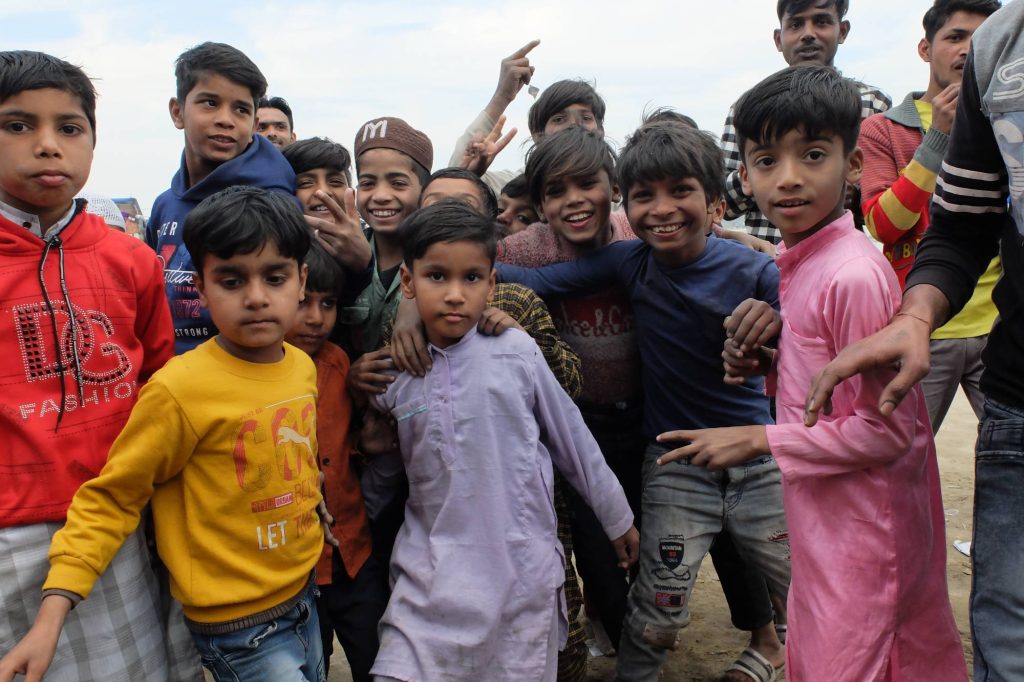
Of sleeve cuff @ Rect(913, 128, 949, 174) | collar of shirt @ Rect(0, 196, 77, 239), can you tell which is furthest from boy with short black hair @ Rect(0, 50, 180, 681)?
sleeve cuff @ Rect(913, 128, 949, 174)

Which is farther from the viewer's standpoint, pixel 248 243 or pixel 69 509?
pixel 248 243

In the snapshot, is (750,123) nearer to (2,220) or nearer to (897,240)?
(897,240)

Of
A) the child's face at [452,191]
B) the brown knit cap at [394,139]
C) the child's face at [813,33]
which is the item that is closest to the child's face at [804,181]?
the child's face at [452,191]

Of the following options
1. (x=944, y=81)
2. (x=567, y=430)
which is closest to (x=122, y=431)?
(x=567, y=430)

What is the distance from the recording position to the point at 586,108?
12.4 ft

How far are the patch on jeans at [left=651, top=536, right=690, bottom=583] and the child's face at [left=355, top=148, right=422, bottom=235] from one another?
4.72ft

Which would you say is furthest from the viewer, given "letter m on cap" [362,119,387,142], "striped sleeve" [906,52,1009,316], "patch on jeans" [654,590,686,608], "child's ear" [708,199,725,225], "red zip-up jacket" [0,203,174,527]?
"letter m on cap" [362,119,387,142]

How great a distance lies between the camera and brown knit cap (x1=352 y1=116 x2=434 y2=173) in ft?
9.48

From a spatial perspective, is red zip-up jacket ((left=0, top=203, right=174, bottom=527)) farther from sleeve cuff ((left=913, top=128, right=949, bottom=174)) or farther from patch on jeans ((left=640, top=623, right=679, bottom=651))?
sleeve cuff ((left=913, top=128, right=949, bottom=174))

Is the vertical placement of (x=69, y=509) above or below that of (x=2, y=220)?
below

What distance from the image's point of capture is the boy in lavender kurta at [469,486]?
205 cm

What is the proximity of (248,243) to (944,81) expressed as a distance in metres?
2.94

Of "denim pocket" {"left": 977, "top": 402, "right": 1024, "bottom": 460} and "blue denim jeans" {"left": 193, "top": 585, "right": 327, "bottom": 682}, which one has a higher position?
"denim pocket" {"left": 977, "top": 402, "right": 1024, "bottom": 460}

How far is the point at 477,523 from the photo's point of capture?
6.89 feet
